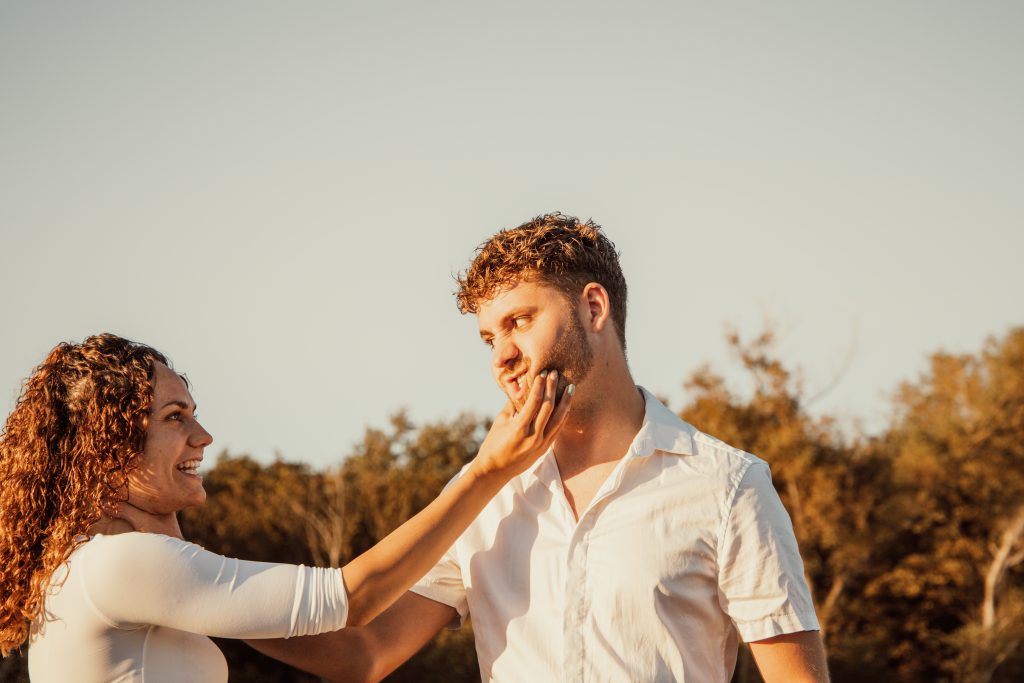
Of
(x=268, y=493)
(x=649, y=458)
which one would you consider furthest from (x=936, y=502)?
(x=649, y=458)

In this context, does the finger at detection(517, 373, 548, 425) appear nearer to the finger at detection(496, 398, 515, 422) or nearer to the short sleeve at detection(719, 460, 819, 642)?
the finger at detection(496, 398, 515, 422)

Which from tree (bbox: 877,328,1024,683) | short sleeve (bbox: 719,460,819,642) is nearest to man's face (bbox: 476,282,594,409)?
short sleeve (bbox: 719,460,819,642)

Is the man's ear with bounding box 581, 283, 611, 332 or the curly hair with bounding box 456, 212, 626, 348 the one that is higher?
the curly hair with bounding box 456, 212, 626, 348

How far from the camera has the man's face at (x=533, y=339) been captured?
12.3ft

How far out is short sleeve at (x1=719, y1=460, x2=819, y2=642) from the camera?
3.26m

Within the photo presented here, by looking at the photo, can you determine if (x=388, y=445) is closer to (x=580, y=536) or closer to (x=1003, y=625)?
(x=1003, y=625)

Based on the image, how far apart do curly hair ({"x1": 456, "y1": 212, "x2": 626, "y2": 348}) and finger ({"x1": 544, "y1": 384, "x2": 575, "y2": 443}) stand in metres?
0.41

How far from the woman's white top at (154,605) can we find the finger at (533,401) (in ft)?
2.42

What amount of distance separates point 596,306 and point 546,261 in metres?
0.26

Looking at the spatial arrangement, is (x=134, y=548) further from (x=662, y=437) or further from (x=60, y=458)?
(x=662, y=437)

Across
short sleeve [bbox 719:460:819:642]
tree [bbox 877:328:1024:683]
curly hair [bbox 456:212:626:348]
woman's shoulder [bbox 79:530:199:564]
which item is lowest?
short sleeve [bbox 719:460:819:642]

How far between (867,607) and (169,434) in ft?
104

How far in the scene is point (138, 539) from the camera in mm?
3156

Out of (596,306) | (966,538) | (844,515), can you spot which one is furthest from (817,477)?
(596,306)
